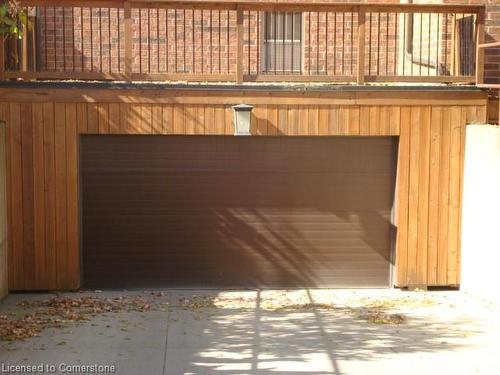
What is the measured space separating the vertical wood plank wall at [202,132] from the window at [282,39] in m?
3.72

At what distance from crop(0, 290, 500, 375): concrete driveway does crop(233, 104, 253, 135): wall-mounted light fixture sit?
88.7 inches

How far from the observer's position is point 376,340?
9453 millimetres

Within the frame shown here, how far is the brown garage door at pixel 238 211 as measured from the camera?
40.0ft

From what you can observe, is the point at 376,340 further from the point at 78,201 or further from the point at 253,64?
the point at 253,64

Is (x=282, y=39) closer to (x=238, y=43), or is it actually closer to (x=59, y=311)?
(x=238, y=43)

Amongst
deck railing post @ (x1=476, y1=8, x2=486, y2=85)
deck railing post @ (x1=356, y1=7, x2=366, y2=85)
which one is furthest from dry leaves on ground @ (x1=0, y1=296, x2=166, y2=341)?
deck railing post @ (x1=476, y1=8, x2=486, y2=85)

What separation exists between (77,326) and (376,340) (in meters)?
3.40

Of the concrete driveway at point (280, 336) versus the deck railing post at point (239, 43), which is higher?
the deck railing post at point (239, 43)

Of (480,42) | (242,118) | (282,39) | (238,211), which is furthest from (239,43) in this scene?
(282,39)

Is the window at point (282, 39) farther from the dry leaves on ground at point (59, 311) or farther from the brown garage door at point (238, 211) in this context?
the dry leaves on ground at point (59, 311)

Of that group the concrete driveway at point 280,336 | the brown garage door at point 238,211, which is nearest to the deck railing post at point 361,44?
the brown garage door at point 238,211

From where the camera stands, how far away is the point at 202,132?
12023mm

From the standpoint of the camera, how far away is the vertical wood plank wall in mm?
11867

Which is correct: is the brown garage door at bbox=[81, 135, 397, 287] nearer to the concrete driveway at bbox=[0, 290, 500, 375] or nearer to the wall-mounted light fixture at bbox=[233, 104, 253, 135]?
the concrete driveway at bbox=[0, 290, 500, 375]
